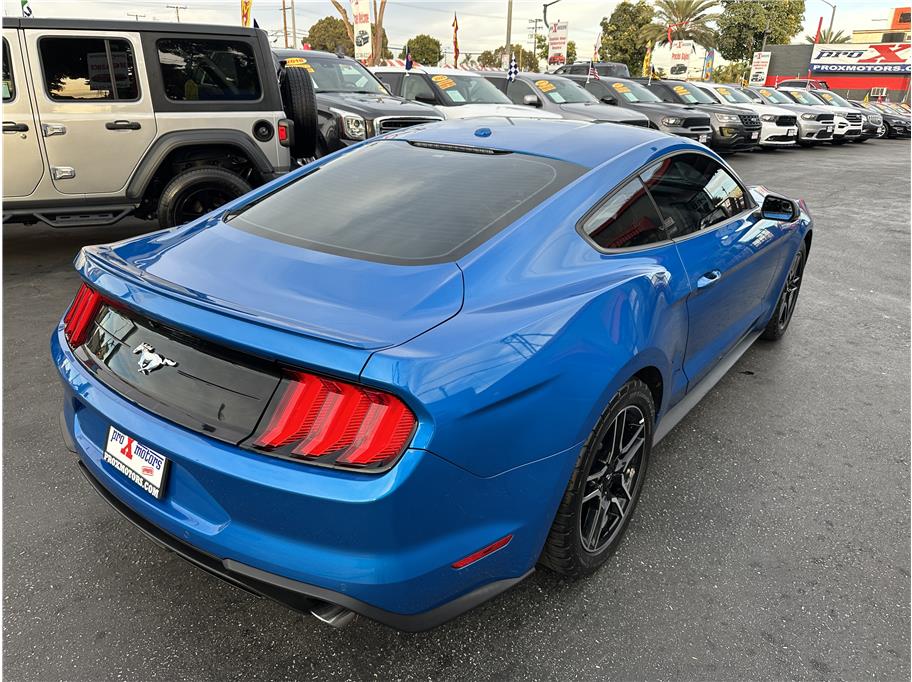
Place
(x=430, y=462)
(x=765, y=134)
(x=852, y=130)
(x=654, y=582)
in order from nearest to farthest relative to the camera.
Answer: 1. (x=430, y=462)
2. (x=654, y=582)
3. (x=765, y=134)
4. (x=852, y=130)

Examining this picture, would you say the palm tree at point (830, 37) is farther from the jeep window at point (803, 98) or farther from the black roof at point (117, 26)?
the black roof at point (117, 26)

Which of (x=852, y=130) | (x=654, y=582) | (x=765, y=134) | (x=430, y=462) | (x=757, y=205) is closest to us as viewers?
(x=430, y=462)

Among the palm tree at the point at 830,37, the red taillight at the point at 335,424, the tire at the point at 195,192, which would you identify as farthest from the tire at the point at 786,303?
the palm tree at the point at 830,37

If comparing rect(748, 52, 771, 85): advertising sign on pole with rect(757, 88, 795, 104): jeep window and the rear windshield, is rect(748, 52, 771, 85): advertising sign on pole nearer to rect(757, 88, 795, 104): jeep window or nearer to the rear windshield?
rect(757, 88, 795, 104): jeep window

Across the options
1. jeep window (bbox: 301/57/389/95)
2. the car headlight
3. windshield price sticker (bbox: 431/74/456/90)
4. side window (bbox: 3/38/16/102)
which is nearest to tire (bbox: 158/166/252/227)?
side window (bbox: 3/38/16/102)

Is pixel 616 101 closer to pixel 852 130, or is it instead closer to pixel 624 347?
pixel 852 130

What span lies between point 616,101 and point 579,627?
579 inches

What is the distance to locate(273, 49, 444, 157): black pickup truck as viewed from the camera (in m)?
7.98

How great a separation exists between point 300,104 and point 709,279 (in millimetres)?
5074

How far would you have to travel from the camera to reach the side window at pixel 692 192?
2.81m

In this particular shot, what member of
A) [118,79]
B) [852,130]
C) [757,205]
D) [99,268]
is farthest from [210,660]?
[852,130]

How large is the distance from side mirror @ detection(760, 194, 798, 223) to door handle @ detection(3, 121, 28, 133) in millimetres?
5309

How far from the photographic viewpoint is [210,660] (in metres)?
2.04

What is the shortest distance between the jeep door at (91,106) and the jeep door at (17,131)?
75 mm
